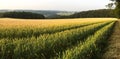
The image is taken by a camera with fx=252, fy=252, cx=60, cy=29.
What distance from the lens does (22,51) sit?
28.1 feet

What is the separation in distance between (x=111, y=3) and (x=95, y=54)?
5275 cm

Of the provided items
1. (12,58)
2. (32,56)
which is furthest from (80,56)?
(12,58)

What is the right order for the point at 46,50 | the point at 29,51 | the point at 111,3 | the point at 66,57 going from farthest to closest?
1. the point at 111,3
2. the point at 46,50
3. the point at 29,51
4. the point at 66,57

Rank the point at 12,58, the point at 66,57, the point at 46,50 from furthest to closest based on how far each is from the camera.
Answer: the point at 46,50 → the point at 12,58 → the point at 66,57

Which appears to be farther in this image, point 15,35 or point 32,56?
point 15,35

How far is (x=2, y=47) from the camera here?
8.66m

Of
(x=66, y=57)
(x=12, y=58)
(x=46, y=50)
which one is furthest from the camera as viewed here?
(x=46, y=50)

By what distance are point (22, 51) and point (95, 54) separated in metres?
3.11

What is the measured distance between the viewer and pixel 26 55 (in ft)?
27.8

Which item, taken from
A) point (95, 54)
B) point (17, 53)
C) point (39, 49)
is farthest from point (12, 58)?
point (95, 54)

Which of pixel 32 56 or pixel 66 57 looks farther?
pixel 32 56

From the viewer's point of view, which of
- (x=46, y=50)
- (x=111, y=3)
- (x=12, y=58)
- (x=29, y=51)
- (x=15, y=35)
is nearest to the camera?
(x=12, y=58)

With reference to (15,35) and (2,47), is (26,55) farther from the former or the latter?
(15,35)

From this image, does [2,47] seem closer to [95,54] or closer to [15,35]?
[95,54]
